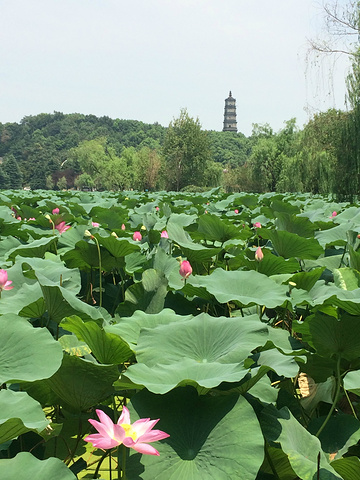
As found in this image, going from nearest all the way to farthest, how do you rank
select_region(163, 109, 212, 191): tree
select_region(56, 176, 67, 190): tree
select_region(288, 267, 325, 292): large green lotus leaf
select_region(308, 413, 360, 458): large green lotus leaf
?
select_region(308, 413, 360, 458): large green lotus leaf → select_region(288, 267, 325, 292): large green lotus leaf → select_region(163, 109, 212, 191): tree → select_region(56, 176, 67, 190): tree

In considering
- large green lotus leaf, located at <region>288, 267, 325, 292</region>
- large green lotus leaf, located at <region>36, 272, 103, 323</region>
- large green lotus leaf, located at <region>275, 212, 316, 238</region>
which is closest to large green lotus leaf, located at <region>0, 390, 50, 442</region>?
large green lotus leaf, located at <region>36, 272, 103, 323</region>

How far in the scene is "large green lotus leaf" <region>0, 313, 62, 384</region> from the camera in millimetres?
771

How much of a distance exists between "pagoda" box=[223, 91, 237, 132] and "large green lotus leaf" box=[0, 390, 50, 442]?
14766 cm

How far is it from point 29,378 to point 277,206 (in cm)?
250

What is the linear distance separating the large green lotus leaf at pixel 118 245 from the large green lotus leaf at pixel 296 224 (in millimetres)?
839

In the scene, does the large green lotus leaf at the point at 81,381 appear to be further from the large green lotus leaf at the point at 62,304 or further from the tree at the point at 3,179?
the tree at the point at 3,179

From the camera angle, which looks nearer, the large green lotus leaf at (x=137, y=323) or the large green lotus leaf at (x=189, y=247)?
the large green lotus leaf at (x=137, y=323)

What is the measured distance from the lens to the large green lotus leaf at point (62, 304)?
0.98 meters

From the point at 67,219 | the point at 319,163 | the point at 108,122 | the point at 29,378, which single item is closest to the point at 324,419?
the point at 29,378

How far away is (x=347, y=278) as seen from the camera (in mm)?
1420

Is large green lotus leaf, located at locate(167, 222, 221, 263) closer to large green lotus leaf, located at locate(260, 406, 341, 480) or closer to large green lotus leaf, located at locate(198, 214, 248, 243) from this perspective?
large green lotus leaf, located at locate(198, 214, 248, 243)

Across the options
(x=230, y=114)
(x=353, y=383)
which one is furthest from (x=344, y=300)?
(x=230, y=114)

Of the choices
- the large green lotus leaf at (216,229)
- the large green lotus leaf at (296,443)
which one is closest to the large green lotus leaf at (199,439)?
the large green lotus leaf at (296,443)

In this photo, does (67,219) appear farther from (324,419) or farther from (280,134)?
(280,134)
